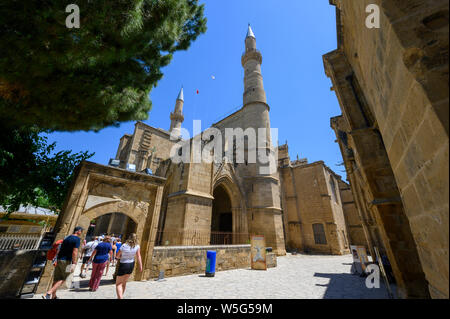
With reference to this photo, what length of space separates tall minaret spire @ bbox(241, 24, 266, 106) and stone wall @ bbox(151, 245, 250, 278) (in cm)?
1421

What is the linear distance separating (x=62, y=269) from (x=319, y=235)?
20205 mm

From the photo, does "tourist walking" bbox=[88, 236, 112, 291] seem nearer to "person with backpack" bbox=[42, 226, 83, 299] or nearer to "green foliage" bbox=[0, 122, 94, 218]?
"person with backpack" bbox=[42, 226, 83, 299]

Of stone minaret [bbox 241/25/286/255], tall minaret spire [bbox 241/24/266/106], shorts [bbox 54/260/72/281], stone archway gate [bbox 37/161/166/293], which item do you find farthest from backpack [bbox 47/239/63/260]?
tall minaret spire [bbox 241/24/266/106]

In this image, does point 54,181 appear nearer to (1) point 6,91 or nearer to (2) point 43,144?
(2) point 43,144

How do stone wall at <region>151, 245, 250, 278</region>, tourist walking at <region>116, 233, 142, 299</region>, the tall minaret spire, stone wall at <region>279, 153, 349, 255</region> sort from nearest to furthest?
tourist walking at <region>116, 233, 142, 299</region>, stone wall at <region>151, 245, 250, 278</region>, stone wall at <region>279, 153, 349, 255</region>, the tall minaret spire

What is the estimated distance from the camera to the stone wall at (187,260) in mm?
6806

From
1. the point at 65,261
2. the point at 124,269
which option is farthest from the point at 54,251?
the point at 124,269

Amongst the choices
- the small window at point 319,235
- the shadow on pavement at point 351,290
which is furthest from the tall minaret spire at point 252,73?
the shadow on pavement at point 351,290

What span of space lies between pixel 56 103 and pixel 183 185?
306 inches

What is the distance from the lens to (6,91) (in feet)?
14.1

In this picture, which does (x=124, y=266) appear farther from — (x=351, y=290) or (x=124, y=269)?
(x=351, y=290)

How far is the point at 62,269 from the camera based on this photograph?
412 centimetres

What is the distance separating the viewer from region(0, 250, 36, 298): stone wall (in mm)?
4363
